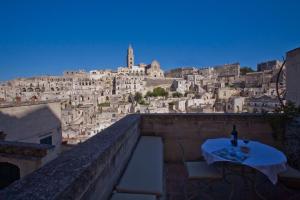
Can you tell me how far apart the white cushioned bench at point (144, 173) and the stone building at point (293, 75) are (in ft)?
12.2

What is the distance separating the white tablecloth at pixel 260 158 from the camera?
2.66 meters

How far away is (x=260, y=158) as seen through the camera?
2895 millimetres

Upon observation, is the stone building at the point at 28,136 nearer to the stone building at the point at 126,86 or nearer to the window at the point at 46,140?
the window at the point at 46,140

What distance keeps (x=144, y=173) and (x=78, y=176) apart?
1468 millimetres

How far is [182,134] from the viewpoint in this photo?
482 centimetres

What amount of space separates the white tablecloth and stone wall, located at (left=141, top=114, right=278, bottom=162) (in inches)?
45.1

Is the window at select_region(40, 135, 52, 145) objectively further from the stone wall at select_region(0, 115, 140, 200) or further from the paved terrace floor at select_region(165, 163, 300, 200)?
the stone wall at select_region(0, 115, 140, 200)

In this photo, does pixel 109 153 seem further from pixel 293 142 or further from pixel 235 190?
pixel 293 142

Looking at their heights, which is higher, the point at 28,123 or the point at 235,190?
the point at 28,123

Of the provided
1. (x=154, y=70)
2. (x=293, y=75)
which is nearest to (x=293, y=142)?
(x=293, y=75)

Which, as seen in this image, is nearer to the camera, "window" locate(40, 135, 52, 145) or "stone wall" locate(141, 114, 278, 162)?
"stone wall" locate(141, 114, 278, 162)

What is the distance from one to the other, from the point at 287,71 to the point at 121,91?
205 feet

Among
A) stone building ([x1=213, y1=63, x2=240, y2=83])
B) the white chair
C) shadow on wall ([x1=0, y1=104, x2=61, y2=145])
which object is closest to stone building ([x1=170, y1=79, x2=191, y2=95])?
stone building ([x1=213, y1=63, x2=240, y2=83])

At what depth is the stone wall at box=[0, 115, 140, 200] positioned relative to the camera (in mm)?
1197
